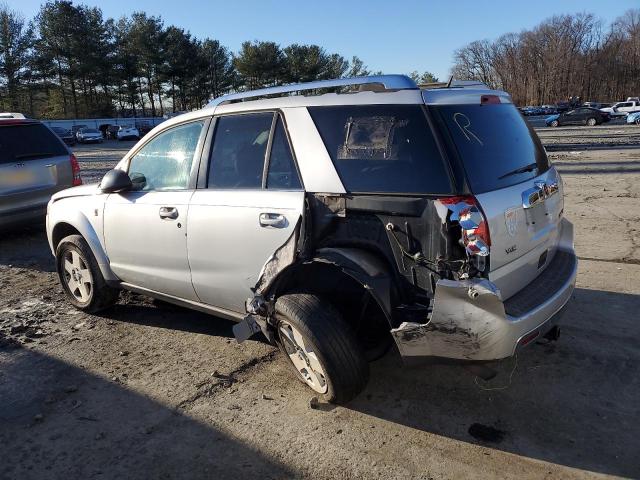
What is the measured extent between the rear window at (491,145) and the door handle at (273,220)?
112 centimetres

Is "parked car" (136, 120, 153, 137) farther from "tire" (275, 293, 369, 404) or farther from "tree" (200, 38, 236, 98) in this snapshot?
"tire" (275, 293, 369, 404)

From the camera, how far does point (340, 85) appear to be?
3.32 metres

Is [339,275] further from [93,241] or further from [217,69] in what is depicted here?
[217,69]

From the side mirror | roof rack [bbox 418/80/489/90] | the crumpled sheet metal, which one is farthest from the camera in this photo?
the side mirror

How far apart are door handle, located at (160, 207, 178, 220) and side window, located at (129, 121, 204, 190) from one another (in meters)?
0.19

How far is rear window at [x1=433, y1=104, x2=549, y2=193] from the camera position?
110 inches

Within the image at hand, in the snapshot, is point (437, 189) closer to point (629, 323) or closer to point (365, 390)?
point (365, 390)

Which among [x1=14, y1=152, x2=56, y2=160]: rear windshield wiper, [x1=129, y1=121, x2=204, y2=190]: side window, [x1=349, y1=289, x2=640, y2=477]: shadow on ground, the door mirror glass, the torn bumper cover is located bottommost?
[x1=349, y1=289, x2=640, y2=477]: shadow on ground

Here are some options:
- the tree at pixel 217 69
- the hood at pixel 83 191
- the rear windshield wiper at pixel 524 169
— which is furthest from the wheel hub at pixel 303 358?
the tree at pixel 217 69

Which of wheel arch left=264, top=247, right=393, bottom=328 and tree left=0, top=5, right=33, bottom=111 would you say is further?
tree left=0, top=5, right=33, bottom=111

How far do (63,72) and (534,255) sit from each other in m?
65.4

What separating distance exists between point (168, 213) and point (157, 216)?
5.7 inches

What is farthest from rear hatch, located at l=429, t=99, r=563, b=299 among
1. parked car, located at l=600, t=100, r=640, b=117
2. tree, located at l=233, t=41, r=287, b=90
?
tree, located at l=233, t=41, r=287, b=90

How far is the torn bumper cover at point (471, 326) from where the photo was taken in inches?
102
